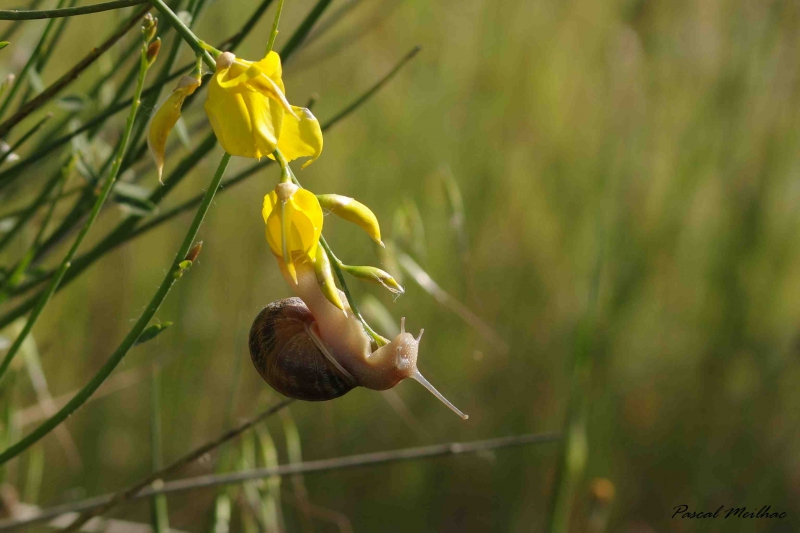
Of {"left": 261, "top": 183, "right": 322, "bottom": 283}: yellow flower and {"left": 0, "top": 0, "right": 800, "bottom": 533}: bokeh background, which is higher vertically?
{"left": 261, "top": 183, "right": 322, "bottom": 283}: yellow flower

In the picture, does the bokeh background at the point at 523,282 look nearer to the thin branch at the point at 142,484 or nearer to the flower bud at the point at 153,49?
the thin branch at the point at 142,484

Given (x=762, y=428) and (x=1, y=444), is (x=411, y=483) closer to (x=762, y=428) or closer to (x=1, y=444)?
(x=762, y=428)

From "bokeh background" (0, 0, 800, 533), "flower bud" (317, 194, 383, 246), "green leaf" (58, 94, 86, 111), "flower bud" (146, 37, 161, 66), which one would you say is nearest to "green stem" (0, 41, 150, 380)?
"flower bud" (146, 37, 161, 66)

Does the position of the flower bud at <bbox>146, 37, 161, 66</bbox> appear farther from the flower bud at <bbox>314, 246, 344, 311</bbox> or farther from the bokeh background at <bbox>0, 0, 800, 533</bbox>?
the bokeh background at <bbox>0, 0, 800, 533</bbox>

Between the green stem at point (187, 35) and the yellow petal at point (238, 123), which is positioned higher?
the green stem at point (187, 35)

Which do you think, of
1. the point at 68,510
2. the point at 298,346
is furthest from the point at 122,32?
the point at 68,510

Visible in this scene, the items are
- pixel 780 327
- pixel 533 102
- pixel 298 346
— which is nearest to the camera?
pixel 298 346

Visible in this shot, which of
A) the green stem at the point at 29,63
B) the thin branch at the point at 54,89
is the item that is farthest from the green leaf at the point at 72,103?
the thin branch at the point at 54,89
